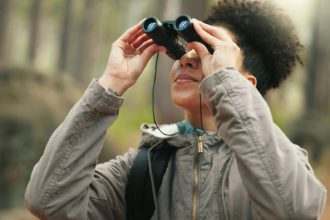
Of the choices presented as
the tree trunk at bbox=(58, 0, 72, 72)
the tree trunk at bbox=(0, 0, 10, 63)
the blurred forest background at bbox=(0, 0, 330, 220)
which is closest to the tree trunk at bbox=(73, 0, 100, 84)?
the blurred forest background at bbox=(0, 0, 330, 220)

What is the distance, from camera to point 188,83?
2.85 meters

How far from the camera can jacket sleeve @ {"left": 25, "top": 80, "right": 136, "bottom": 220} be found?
2469mm

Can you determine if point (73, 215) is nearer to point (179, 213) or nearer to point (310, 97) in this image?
point (179, 213)

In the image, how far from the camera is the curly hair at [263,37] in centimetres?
317

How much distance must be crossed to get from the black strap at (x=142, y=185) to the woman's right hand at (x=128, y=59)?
37cm

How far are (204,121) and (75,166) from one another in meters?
0.76

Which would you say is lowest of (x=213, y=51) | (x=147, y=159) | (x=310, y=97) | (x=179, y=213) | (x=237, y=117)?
(x=310, y=97)

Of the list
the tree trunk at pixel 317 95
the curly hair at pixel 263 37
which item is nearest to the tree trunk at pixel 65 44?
the tree trunk at pixel 317 95

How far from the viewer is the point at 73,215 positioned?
250cm

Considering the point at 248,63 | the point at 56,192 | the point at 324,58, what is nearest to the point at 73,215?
the point at 56,192

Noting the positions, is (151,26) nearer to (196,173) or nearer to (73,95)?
(196,173)

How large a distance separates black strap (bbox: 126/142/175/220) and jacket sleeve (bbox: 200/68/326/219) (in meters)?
0.47

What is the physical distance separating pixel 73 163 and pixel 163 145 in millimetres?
518

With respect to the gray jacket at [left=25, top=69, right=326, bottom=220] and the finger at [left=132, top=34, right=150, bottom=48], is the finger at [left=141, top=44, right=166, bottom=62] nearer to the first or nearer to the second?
the finger at [left=132, top=34, right=150, bottom=48]
